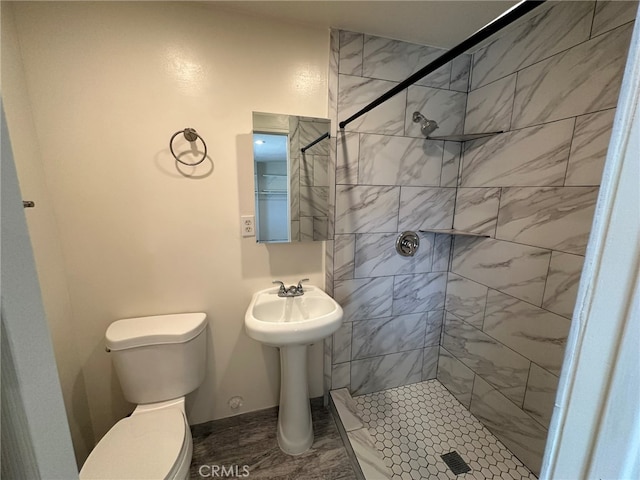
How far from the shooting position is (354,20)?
135 cm

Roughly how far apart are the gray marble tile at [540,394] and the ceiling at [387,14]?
1841mm

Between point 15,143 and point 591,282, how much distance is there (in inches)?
70.7

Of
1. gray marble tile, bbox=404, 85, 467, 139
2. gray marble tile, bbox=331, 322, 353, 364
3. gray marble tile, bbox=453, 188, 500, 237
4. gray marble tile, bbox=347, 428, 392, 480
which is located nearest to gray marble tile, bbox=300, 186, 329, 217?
gray marble tile, bbox=404, 85, 467, 139

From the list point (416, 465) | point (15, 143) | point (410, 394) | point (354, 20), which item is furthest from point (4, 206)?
point (410, 394)

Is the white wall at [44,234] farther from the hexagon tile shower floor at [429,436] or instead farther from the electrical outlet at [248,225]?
the hexagon tile shower floor at [429,436]

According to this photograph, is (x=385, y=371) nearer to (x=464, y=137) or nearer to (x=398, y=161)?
(x=398, y=161)

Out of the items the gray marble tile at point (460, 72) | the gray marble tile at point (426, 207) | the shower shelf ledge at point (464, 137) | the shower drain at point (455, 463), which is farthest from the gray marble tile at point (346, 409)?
the gray marble tile at point (460, 72)

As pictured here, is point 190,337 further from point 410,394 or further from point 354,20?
point 354,20

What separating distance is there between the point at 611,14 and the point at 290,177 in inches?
60.2

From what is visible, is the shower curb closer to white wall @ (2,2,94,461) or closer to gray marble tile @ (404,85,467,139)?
white wall @ (2,2,94,461)

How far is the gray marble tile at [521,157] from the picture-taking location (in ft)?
4.04

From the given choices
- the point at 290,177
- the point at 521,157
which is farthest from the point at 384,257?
the point at 521,157

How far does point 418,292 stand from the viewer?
74.0 inches

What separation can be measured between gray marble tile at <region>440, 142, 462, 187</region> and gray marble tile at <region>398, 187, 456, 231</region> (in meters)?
0.06
